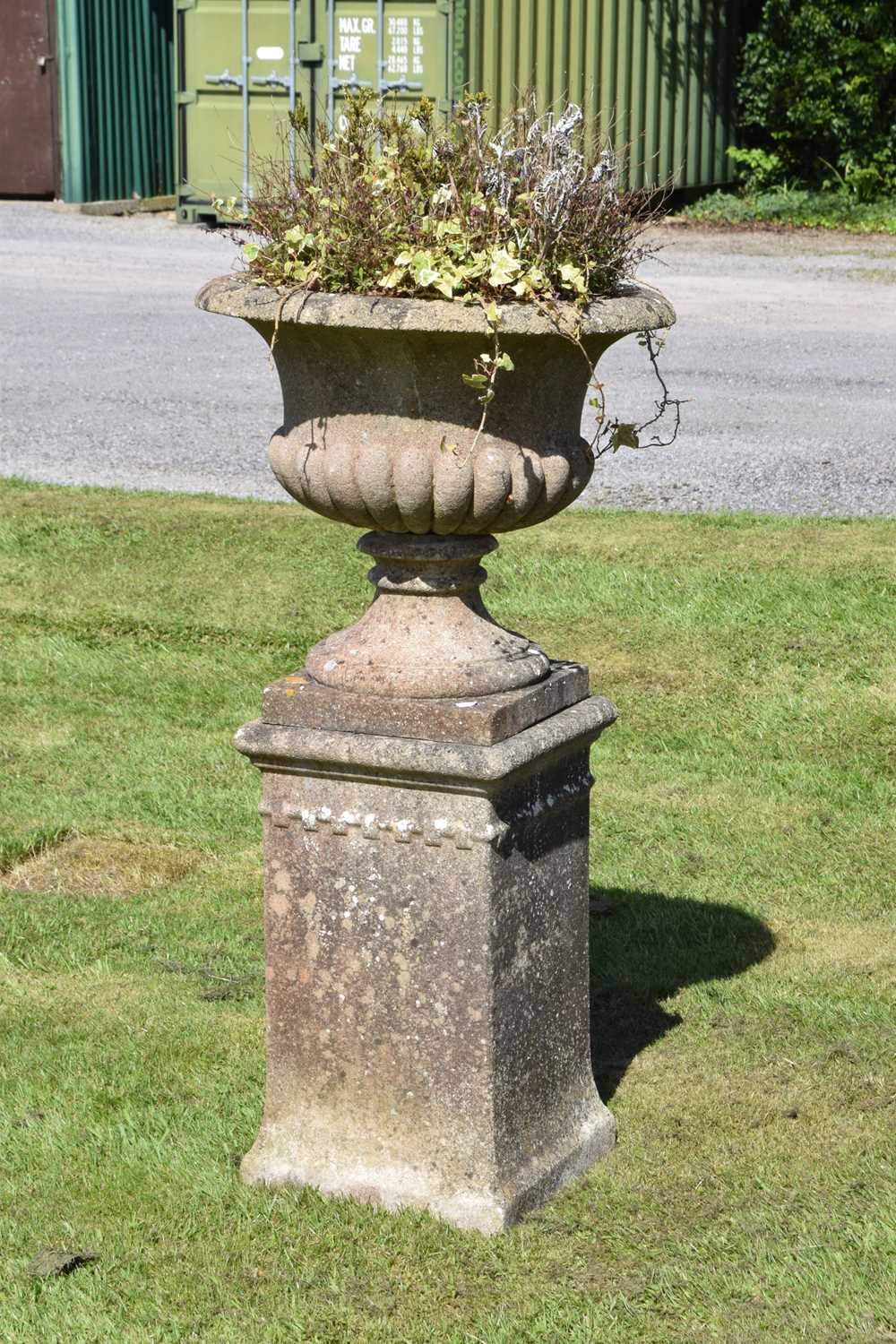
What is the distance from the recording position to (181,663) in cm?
702

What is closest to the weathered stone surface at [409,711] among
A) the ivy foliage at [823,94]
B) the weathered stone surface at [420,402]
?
the weathered stone surface at [420,402]

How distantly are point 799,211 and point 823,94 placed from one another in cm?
121

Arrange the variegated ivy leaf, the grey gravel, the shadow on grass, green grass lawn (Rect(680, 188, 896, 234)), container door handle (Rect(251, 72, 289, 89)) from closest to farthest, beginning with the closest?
the variegated ivy leaf → the shadow on grass → the grey gravel → container door handle (Rect(251, 72, 289, 89)) → green grass lawn (Rect(680, 188, 896, 234))

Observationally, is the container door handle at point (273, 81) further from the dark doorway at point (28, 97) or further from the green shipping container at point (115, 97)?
the dark doorway at point (28, 97)

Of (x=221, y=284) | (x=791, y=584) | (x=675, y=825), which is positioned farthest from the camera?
(x=791, y=584)

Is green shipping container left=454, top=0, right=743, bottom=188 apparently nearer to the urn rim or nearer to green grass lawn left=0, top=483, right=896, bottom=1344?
green grass lawn left=0, top=483, right=896, bottom=1344

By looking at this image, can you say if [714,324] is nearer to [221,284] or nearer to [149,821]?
[149,821]

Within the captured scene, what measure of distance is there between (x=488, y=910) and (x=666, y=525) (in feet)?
16.3

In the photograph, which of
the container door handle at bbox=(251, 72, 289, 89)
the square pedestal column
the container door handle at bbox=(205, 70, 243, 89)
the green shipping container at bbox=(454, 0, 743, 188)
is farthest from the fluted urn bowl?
the container door handle at bbox=(205, 70, 243, 89)

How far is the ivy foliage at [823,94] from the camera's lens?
Result: 17.6 metres

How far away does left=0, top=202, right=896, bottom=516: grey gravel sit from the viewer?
9.26 metres

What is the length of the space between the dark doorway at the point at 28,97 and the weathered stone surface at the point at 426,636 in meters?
16.6

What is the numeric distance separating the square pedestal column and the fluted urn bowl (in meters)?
0.18

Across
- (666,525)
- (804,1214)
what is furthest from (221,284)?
(666,525)
